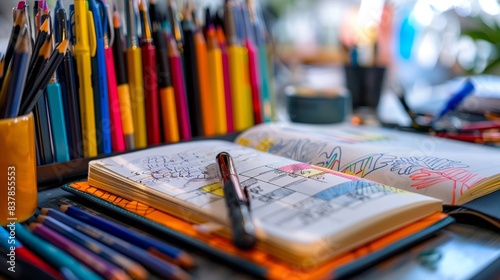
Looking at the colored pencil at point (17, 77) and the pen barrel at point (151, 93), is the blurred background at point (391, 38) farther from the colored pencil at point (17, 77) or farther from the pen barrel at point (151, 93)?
the colored pencil at point (17, 77)

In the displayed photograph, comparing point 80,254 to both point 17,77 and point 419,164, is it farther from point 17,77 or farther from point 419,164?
point 419,164

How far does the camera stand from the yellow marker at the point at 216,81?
0.75 m

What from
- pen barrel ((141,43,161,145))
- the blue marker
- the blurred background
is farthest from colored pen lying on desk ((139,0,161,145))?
the blue marker

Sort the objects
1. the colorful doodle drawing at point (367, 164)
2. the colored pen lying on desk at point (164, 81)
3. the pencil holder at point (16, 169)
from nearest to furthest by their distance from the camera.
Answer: the pencil holder at point (16, 169), the colorful doodle drawing at point (367, 164), the colored pen lying on desk at point (164, 81)

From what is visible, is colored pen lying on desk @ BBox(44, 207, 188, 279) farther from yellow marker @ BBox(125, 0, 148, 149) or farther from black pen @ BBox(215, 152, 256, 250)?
yellow marker @ BBox(125, 0, 148, 149)

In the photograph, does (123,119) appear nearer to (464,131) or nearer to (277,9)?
(464,131)

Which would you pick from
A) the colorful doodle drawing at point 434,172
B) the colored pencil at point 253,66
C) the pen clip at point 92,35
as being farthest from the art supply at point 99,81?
the colorful doodle drawing at point 434,172

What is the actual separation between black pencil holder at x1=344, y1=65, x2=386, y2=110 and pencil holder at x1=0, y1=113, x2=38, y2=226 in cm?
70

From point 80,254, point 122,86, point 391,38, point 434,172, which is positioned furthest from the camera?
point 391,38

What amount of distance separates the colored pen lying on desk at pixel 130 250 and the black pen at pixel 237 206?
5 centimetres

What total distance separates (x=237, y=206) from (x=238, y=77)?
0.39 m

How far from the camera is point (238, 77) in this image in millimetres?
788

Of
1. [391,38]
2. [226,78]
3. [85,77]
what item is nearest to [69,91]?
[85,77]

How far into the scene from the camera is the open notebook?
0.40 m
